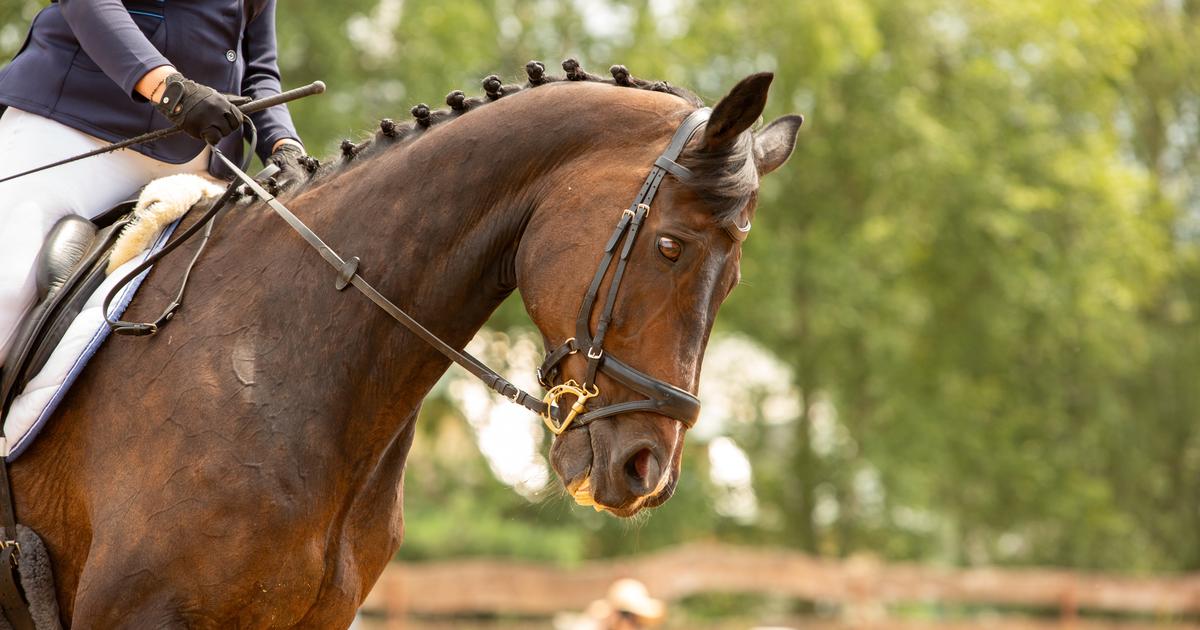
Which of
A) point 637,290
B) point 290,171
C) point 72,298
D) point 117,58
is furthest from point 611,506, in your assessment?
point 117,58

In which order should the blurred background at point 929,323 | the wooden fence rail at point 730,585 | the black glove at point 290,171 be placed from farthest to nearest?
the blurred background at point 929,323 → the wooden fence rail at point 730,585 → the black glove at point 290,171

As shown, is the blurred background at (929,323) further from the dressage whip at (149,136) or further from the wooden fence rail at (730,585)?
the dressage whip at (149,136)

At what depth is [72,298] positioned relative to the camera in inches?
149

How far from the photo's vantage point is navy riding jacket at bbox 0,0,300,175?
3.86 m

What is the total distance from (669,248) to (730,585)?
12828mm

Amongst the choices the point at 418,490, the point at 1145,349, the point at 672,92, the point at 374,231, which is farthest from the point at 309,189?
the point at 1145,349

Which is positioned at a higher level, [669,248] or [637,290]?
[669,248]

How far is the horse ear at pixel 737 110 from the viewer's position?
3.39 metres

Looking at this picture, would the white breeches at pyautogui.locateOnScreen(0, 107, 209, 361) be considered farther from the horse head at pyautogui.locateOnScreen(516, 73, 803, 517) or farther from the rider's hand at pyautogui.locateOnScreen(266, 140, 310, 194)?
the horse head at pyautogui.locateOnScreen(516, 73, 803, 517)

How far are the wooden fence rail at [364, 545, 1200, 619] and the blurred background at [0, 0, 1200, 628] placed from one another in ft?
1.20

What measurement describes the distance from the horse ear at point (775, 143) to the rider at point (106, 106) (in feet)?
4.56

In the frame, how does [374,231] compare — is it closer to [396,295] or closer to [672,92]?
[396,295]

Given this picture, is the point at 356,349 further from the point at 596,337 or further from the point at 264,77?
the point at 264,77

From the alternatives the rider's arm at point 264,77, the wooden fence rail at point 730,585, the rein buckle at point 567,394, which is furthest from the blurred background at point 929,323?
the rein buckle at point 567,394
